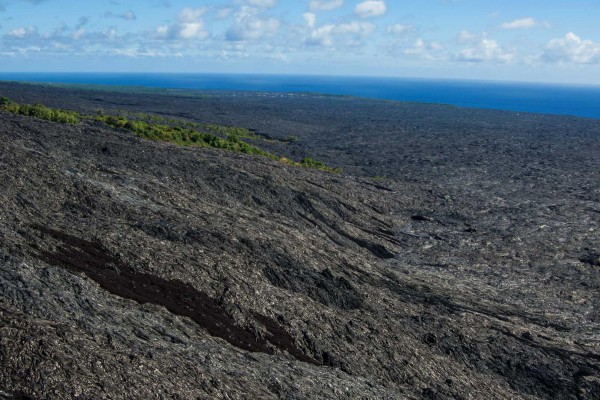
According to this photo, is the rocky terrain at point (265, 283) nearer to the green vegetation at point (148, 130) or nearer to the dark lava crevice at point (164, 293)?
the dark lava crevice at point (164, 293)

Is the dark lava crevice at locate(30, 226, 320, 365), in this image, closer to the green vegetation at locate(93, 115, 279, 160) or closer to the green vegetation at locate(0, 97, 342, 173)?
the green vegetation at locate(0, 97, 342, 173)

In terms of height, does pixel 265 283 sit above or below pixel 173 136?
below

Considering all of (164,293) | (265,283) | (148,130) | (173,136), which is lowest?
(265,283)

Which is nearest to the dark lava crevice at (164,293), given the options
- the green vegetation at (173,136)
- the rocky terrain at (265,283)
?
the rocky terrain at (265,283)

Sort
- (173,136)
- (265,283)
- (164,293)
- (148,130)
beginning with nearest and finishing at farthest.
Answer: (164,293) → (265,283) → (148,130) → (173,136)

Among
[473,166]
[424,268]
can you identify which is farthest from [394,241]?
[473,166]

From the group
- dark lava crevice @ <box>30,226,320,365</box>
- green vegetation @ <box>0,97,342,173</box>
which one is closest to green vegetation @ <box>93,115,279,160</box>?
green vegetation @ <box>0,97,342,173</box>

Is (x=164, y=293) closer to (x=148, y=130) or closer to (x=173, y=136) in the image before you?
(x=148, y=130)

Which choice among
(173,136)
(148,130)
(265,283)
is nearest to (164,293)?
(265,283)
